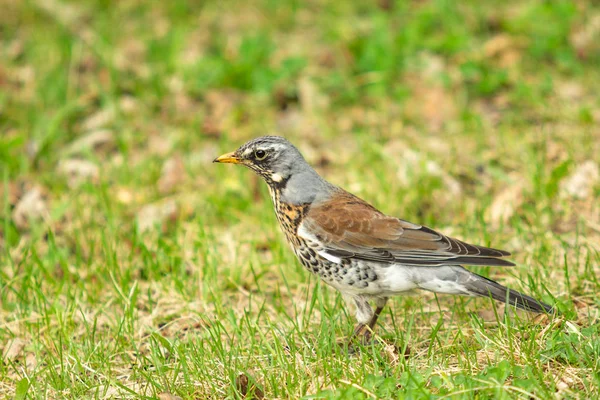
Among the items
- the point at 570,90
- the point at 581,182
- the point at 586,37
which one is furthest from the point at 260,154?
the point at 586,37

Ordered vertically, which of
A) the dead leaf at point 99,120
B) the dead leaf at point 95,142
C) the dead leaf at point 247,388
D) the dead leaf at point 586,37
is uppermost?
the dead leaf at point 586,37

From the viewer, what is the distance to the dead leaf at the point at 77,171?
7.04 m

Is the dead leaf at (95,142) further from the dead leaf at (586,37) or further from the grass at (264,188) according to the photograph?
the dead leaf at (586,37)

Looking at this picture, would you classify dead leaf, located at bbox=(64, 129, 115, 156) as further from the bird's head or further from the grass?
the bird's head

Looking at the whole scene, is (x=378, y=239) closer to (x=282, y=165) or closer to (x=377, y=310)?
(x=377, y=310)

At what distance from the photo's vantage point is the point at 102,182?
6648 mm

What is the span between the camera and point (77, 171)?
7.22m

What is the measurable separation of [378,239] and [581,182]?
226cm

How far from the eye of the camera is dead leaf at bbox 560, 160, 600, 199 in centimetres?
585

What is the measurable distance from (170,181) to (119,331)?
8.98 feet

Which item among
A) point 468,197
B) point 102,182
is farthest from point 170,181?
point 468,197

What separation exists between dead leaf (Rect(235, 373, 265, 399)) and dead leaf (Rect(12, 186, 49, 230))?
3.18 metres

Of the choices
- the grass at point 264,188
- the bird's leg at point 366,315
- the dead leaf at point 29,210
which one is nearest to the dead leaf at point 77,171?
the grass at point 264,188

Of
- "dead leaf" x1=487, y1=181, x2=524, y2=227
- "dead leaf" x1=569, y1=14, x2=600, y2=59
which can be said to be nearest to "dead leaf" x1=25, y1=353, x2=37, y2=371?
"dead leaf" x1=487, y1=181, x2=524, y2=227
